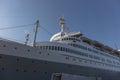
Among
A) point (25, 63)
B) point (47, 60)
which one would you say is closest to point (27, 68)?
point (25, 63)

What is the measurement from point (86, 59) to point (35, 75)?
1210 centimetres

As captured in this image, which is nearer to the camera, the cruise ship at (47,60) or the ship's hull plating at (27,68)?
the ship's hull plating at (27,68)

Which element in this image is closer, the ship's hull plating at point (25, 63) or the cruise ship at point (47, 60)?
the ship's hull plating at point (25, 63)

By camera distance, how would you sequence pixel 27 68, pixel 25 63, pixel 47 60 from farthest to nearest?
pixel 47 60, pixel 27 68, pixel 25 63

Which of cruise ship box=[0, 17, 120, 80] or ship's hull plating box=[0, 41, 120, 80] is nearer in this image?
ship's hull plating box=[0, 41, 120, 80]

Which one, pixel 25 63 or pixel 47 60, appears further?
pixel 47 60

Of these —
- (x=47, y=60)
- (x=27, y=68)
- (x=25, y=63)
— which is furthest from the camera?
(x=47, y=60)

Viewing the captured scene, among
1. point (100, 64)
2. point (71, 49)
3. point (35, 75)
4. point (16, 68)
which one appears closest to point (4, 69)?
point (16, 68)

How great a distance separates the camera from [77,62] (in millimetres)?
21828

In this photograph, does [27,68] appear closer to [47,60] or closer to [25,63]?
[25,63]

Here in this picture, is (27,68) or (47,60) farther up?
(47,60)

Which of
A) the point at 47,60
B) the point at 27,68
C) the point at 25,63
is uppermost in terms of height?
the point at 47,60

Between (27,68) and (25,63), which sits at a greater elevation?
(25,63)

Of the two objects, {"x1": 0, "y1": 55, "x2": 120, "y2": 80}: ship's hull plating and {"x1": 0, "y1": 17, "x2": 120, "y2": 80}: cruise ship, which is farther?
{"x1": 0, "y1": 17, "x2": 120, "y2": 80}: cruise ship
